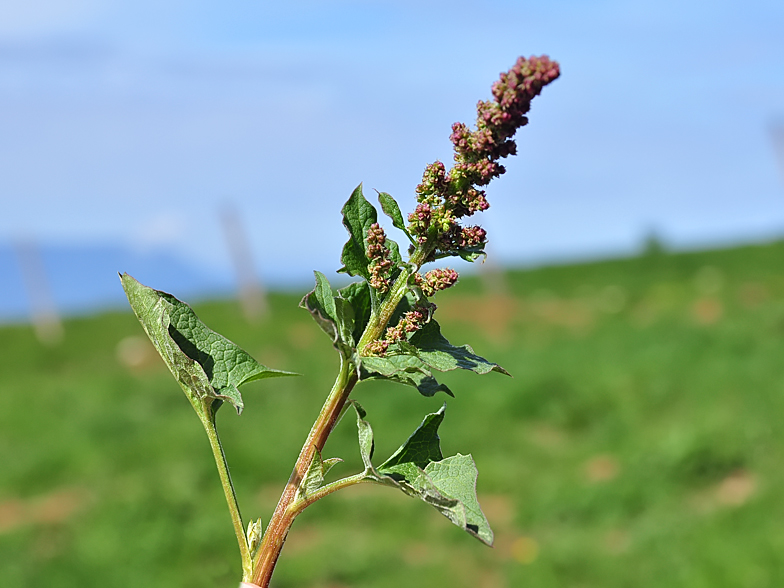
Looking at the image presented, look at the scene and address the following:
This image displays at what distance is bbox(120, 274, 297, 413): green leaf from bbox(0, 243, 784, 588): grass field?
4271mm

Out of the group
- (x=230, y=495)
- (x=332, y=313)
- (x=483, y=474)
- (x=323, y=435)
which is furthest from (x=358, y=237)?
(x=483, y=474)

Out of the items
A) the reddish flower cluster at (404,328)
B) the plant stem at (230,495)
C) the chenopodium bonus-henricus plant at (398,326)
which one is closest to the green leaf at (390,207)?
the chenopodium bonus-henricus plant at (398,326)

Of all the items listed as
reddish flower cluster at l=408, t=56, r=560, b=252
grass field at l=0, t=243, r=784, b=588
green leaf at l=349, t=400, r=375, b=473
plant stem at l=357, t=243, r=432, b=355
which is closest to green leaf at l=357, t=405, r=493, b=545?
green leaf at l=349, t=400, r=375, b=473

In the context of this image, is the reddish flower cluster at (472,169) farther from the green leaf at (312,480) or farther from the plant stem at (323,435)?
the green leaf at (312,480)

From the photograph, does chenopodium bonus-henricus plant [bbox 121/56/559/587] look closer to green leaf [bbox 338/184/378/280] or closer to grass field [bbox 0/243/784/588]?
green leaf [bbox 338/184/378/280]

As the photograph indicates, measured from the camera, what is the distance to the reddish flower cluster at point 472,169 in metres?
0.96

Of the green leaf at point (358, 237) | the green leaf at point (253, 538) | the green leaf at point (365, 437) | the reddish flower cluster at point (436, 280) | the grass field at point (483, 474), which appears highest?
the green leaf at point (358, 237)

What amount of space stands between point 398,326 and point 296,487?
0.82 feet

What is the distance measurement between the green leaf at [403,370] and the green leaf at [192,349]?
0.14 meters

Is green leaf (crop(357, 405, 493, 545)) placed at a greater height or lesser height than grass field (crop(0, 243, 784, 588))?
greater

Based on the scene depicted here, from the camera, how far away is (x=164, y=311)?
1.10 m

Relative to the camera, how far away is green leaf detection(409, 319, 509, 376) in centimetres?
99

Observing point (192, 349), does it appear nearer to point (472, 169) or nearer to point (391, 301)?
point (391, 301)

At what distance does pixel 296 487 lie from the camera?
104 centimetres
